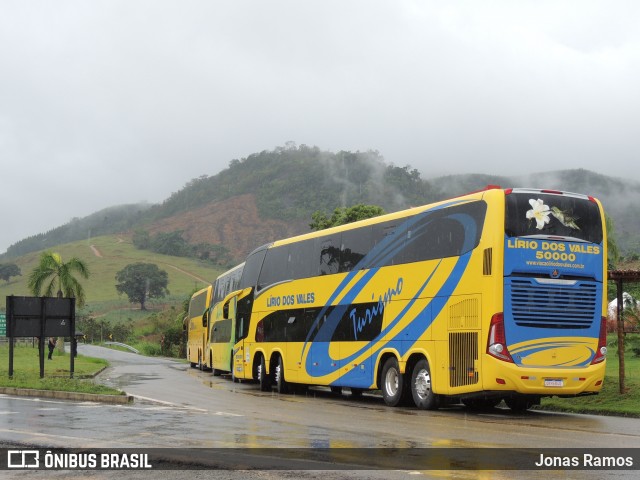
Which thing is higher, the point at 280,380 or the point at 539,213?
the point at 539,213

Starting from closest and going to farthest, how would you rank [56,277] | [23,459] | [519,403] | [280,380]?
[23,459] < [519,403] < [280,380] < [56,277]

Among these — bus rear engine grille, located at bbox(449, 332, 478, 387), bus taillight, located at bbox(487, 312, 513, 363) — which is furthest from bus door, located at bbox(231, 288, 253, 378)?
bus taillight, located at bbox(487, 312, 513, 363)

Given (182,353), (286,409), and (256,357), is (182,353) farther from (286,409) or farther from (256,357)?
(286,409)

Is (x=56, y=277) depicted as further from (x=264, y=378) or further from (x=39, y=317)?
(x=264, y=378)

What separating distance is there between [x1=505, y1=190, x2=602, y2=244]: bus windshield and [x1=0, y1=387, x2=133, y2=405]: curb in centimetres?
861

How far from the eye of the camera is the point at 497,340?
16.0 metres

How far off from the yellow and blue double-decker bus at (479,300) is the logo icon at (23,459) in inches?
340

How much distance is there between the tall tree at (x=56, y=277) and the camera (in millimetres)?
54188

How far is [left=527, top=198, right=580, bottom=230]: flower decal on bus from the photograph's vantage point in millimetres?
16547

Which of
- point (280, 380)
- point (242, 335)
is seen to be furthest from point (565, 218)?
point (242, 335)

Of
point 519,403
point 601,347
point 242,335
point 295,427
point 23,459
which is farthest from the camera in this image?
point 242,335

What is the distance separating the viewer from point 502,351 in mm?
16062

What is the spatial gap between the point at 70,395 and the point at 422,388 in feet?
25.8

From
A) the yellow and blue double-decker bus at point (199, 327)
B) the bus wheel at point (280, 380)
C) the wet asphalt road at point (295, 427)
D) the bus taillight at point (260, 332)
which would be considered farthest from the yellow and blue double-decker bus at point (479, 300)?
the yellow and blue double-decker bus at point (199, 327)
